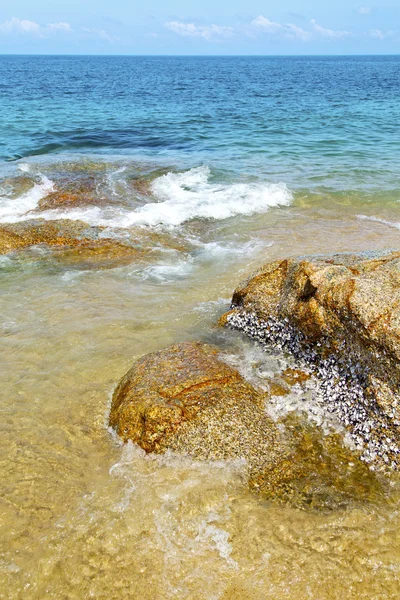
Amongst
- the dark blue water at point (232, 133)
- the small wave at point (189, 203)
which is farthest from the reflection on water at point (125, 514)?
the dark blue water at point (232, 133)

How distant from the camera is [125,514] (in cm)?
500

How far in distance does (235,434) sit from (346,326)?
2154mm

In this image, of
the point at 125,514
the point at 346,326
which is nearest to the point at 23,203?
the point at 346,326

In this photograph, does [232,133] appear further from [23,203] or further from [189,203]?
[23,203]

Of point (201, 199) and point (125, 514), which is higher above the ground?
point (201, 199)

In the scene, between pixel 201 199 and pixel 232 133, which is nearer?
pixel 201 199

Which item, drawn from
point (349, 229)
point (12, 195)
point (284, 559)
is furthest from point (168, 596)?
point (12, 195)

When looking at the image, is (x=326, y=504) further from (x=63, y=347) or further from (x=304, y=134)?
(x=304, y=134)

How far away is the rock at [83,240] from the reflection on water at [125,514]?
3.36m

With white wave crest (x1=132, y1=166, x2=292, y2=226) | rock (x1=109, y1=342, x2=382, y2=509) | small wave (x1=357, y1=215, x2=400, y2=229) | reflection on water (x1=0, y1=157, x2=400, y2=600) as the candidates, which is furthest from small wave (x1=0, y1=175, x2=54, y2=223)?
small wave (x1=357, y1=215, x2=400, y2=229)

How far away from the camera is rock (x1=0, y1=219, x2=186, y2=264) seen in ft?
38.0

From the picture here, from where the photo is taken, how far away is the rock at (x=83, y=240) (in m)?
11.6

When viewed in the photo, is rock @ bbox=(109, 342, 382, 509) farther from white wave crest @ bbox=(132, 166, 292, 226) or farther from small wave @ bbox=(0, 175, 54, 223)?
small wave @ bbox=(0, 175, 54, 223)

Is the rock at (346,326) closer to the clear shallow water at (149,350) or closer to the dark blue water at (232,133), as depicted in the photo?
the clear shallow water at (149,350)
